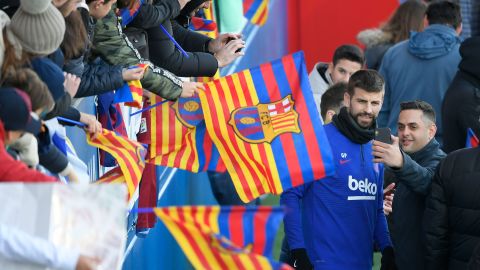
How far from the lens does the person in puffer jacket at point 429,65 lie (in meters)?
9.87

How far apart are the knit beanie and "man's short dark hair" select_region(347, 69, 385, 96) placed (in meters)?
2.65

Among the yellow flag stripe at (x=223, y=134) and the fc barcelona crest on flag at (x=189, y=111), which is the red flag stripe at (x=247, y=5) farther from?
the yellow flag stripe at (x=223, y=134)

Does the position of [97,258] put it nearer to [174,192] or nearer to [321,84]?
[174,192]

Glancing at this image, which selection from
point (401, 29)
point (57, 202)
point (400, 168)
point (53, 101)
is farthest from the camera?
point (401, 29)

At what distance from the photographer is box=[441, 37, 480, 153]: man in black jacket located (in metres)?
8.91

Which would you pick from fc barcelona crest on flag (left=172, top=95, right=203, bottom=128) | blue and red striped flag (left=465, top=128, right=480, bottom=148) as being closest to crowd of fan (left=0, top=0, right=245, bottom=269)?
fc barcelona crest on flag (left=172, top=95, right=203, bottom=128)

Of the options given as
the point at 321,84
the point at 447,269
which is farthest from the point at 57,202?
the point at 321,84

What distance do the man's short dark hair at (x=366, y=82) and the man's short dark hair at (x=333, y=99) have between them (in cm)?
69

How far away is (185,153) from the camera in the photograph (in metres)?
6.81

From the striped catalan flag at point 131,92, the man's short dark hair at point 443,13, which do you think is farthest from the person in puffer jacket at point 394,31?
the striped catalan flag at point 131,92

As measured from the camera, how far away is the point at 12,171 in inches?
164

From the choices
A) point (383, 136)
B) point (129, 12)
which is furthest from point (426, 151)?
point (129, 12)

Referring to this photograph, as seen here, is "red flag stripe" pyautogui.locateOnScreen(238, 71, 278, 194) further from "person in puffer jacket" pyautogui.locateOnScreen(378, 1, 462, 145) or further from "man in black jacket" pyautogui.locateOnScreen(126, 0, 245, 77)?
"person in puffer jacket" pyautogui.locateOnScreen(378, 1, 462, 145)

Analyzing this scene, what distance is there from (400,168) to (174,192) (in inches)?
115
